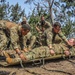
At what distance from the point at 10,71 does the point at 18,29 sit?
134 centimetres

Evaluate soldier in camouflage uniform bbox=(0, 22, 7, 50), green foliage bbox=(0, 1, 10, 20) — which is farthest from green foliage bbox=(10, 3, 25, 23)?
soldier in camouflage uniform bbox=(0, 22, 7, 50)

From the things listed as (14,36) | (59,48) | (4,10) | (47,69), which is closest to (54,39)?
(59,48)

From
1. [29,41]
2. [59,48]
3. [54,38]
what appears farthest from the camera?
[29,41]

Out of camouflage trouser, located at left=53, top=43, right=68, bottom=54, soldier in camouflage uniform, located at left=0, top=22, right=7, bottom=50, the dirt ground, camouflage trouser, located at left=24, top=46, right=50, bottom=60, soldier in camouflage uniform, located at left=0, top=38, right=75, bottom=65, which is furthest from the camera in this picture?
soldier in camouflage uniform, located at left=0, top=22, right=7, bottom=50

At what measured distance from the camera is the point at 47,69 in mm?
7684

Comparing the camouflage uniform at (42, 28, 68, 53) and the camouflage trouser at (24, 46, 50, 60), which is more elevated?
the camouflage uniform at (42, 28, 68, 53)

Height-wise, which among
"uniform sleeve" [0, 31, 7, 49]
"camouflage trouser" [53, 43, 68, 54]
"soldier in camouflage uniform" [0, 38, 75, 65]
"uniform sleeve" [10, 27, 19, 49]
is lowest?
"soldier in camouflage uniform" [0, 38, 75, 65]

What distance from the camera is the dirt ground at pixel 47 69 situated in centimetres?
735

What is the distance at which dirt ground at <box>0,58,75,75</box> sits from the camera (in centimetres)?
735

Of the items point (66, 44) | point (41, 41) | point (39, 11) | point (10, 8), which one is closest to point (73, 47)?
point (66, 44)

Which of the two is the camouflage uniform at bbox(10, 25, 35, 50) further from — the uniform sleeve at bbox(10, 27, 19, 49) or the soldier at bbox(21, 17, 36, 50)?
the soldier at bbox(21, 17, 36, 50)

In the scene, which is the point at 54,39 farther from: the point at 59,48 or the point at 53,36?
the point at 59,48

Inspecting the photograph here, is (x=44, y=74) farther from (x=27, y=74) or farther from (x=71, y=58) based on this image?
(x=71, y=58)

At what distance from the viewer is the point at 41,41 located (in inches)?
386
